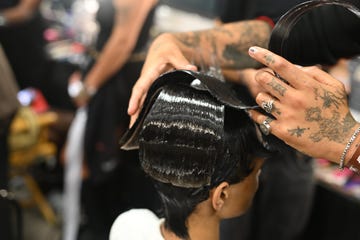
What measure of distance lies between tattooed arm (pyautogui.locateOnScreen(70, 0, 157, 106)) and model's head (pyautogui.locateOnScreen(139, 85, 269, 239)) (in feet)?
1.61

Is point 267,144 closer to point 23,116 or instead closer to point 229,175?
point 229,175

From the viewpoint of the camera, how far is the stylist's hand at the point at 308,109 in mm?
747

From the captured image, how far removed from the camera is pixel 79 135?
1.72 m

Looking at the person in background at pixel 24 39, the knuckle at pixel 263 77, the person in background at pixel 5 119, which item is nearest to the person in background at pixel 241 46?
the knuckle at pixel 263 77

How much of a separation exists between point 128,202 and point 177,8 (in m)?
0.50

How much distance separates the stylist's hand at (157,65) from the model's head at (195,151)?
59 mm

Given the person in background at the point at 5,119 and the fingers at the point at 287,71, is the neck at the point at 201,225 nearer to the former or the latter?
the fingers at the point at 287,71

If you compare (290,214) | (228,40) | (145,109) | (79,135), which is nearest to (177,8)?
(228,40)

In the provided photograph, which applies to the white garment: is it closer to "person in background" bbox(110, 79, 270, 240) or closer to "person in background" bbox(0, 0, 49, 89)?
"person in background" bbox(110, 79, 270, 240)

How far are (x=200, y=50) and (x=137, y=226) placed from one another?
396mm

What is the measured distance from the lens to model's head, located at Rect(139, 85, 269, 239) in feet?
2.71

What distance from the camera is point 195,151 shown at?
0.82 m

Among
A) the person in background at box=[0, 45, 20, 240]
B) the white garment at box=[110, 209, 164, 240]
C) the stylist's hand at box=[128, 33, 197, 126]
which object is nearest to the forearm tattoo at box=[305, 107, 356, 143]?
the stylist's hand at box=[128, 33, 197, 126]

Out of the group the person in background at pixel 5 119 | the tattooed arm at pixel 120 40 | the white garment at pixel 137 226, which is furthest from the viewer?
the person in background at pixel 5 119
